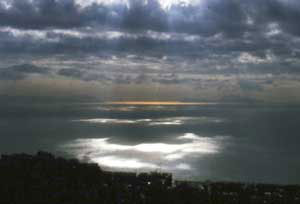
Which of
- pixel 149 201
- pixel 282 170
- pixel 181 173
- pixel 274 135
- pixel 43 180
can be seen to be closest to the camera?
pixel 149 201

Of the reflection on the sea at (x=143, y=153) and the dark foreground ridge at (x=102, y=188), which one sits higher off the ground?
the reflection on the sea at (x=143, y=153)

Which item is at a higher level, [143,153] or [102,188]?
[143,153]

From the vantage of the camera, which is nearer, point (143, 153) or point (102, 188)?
point (102, 188)

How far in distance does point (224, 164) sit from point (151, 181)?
35.4 metres

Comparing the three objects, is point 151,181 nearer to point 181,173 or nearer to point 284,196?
point 284,196

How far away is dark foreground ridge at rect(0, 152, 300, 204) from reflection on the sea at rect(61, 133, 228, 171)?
21.8 metres

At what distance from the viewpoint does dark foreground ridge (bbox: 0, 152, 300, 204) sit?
3512 cm

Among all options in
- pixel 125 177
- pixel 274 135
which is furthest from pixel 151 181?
pixel 274 135

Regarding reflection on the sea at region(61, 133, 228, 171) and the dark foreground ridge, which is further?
reflection on the sea at region(61, 133, 228, 171)

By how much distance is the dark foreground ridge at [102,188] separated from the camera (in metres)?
35.1

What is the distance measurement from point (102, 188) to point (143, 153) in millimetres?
47299

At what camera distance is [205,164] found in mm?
73500

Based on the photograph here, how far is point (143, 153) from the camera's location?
85625 mm

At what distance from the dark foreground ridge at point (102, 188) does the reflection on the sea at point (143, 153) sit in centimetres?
2182
